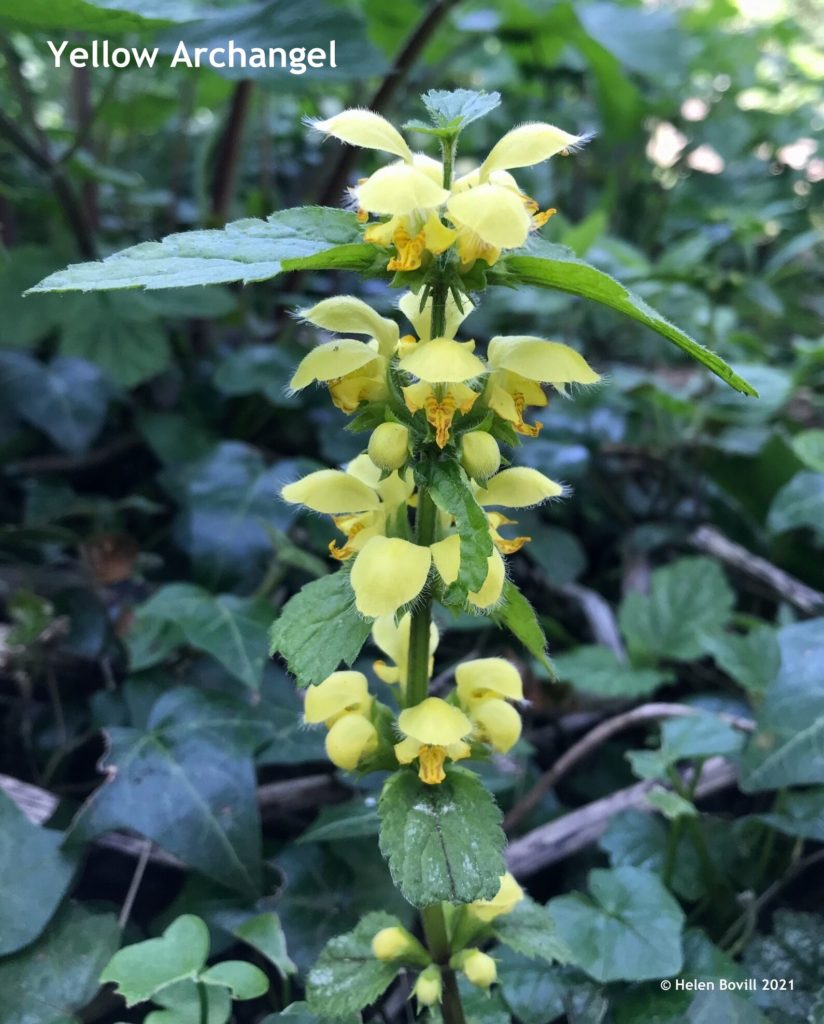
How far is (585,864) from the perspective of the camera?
1.08 m

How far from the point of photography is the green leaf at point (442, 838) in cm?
55

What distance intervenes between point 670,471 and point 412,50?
103 centimetres

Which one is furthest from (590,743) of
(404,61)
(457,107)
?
(404,61)

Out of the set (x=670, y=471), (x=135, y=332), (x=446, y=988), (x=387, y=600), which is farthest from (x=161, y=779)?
(x=670, y=471)

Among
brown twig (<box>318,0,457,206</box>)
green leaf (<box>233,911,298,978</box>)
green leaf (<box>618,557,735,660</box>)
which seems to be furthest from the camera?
brown twig (<box>318,0,457,206</box>)

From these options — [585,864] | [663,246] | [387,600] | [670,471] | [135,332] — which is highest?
[663,246]

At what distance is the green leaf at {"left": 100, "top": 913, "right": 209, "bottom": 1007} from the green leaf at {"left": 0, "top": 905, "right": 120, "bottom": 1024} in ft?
0.55

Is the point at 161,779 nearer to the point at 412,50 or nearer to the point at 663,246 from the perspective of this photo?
the point at 412,50

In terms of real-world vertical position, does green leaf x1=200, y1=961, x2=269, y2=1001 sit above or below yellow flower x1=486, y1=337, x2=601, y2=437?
below

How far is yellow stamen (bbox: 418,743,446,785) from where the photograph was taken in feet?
2.03

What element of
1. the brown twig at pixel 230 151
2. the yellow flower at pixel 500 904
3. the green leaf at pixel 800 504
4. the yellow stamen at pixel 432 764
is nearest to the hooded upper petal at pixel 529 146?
the yellow stamen at pixel 432 764

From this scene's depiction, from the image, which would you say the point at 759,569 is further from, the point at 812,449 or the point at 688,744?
the point at 688,744

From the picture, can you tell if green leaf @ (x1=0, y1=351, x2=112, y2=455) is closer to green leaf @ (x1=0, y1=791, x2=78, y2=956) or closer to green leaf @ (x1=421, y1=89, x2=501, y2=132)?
green leaf @ (x1=0, y1=791, x2=78, y2=956)

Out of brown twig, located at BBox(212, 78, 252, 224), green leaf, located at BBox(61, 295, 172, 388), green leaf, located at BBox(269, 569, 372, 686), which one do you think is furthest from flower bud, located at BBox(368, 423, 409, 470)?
brown twig, located at BBox(212, 78, 252, 224)
